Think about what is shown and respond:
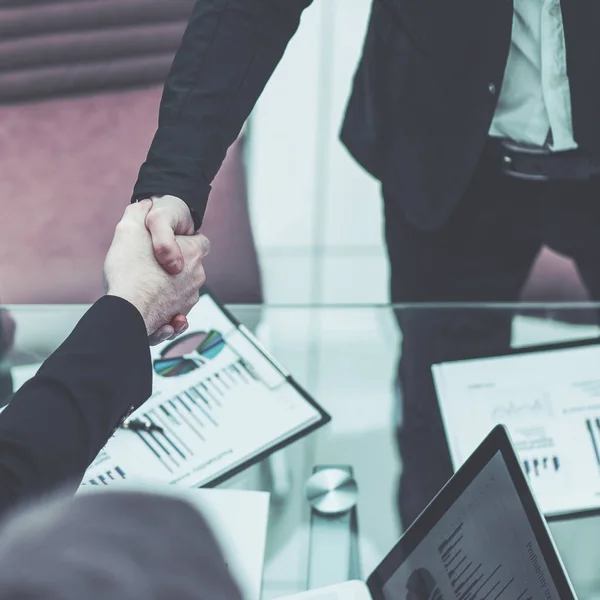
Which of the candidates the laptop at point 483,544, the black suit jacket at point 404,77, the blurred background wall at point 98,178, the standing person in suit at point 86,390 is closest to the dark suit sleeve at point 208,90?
the black suit jacket at point 404,77

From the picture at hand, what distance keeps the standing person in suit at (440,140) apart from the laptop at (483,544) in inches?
8.8

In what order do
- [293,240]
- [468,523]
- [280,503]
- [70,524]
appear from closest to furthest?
1. [70,524]
2. [468,523]
3. [280,503]
4. [293,240]

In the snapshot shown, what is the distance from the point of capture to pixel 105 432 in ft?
2.75

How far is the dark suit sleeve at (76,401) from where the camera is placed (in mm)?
741

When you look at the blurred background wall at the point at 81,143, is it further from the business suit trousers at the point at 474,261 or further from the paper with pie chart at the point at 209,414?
the paper with pie chart at the point at 209,414

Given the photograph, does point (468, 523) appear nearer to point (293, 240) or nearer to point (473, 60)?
point (473, 60)

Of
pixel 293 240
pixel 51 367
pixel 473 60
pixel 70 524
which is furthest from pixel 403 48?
pixel 293 240

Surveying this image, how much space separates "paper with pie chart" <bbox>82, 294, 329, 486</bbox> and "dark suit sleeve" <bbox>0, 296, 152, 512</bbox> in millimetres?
204

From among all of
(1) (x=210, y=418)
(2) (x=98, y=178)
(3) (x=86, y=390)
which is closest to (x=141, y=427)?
(1) (x=210, y=418)

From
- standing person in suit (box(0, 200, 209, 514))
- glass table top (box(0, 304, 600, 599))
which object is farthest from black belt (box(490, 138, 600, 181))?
standing person in suit (box(0, 200, 209, 514))

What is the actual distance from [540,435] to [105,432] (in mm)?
596

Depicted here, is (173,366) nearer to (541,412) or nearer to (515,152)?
(541,412)

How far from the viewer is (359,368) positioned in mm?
1306

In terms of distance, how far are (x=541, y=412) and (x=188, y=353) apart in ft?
1.70
